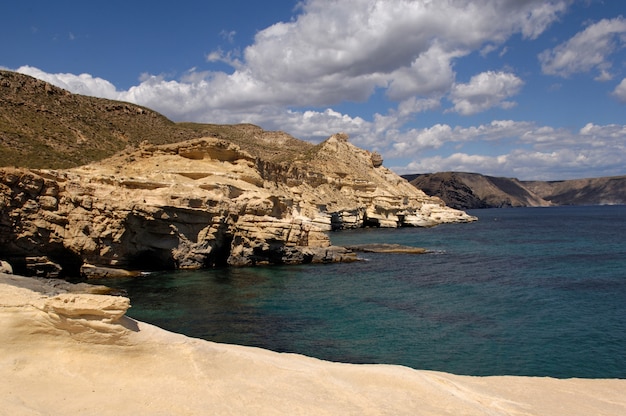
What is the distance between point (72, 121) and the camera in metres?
69.1

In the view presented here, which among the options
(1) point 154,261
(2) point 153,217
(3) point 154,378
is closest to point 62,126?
(1) point 154,261

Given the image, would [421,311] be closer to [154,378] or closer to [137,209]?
[154,378]

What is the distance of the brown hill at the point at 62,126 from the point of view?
5522cm

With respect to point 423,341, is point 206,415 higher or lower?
higher

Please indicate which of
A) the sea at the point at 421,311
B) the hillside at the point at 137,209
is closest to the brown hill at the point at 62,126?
the hillside at the point at 137,209

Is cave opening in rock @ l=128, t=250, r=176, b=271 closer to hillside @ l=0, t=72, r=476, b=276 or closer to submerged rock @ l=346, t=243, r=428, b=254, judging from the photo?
hillside @ l=0, t=72, r=476, b=276

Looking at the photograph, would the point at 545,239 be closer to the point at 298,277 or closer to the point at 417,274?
the point at 417,274

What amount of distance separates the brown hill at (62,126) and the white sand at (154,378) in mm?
48962

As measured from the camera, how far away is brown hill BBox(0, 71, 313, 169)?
181ft

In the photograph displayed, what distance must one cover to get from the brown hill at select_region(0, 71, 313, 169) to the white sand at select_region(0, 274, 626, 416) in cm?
4896

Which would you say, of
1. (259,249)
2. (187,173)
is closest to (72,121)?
(187,173)

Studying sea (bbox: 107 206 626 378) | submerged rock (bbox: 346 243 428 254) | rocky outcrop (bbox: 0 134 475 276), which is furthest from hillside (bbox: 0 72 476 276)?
submerged rock (bbox: 346 243 428 254)

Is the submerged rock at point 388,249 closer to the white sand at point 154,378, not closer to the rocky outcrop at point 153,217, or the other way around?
the rocky outcrop at point 153,217

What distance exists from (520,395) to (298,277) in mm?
23982
